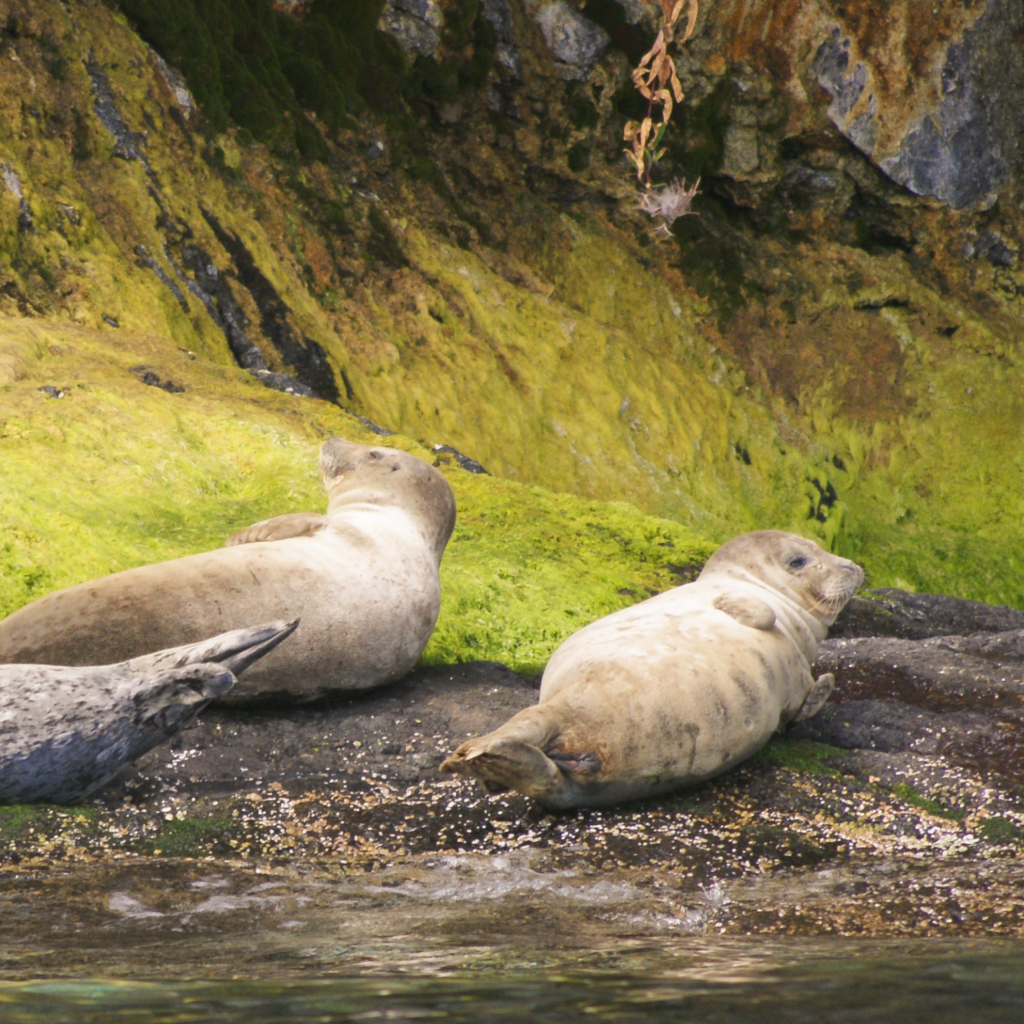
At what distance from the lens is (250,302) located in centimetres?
1245

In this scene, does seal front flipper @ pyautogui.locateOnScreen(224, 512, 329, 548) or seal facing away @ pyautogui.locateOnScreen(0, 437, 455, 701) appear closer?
seal facing away @ pyautogui.locateOnScreen(0, 437, 455, 701)

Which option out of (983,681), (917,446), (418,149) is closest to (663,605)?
(983,681)

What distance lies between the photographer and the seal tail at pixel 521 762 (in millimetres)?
3234

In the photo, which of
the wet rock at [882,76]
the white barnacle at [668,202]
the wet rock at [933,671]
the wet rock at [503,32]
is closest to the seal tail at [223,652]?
the wet rock at [933,671]

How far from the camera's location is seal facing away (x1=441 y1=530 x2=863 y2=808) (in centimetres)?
351

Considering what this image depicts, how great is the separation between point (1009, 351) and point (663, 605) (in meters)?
18.0

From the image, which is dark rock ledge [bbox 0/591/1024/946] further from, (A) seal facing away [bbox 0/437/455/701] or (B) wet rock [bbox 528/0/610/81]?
(B) wet rock [bbox 528/0/610/81]

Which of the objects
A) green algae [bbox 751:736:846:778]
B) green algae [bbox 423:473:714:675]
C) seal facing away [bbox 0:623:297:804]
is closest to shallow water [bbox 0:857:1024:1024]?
seal facing away [bbox 0:623:297:804]

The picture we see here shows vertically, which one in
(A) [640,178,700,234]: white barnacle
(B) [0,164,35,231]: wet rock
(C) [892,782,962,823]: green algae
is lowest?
(C) [892,782,962,823]: green algae

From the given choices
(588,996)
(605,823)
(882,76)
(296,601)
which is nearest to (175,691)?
(296,601)

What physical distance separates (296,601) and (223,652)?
0.96 meters

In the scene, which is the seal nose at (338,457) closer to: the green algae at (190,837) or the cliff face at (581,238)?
the green algae at (190,837)

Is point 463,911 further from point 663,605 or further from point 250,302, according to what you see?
point 250,302

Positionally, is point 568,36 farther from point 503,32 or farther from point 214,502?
point 214,502
